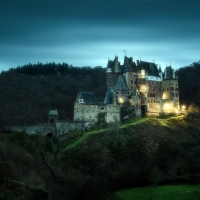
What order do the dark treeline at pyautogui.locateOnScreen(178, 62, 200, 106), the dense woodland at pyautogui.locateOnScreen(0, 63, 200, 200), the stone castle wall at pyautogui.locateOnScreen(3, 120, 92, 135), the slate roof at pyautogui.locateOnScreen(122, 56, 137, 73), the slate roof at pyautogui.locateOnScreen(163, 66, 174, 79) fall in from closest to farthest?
the dense woodland at pyautogui.locateOnScreen(0, 63, 200, 200)
the stone castle wall at pyautogui.locateOnScreen(3, 120, 92, 135)
the slate roof at pyautogui.locateOnScreen(122, 56, 137, 73)
the slate roof at pyautogui.locateOnScreen(163, 66, 174, 79)
the dark treeline at pyautogui.locateOnScreen(178, 62, 200, 106)

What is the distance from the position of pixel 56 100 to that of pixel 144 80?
1313 inches

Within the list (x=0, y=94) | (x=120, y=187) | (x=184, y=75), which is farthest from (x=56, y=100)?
(x=120, y=187)

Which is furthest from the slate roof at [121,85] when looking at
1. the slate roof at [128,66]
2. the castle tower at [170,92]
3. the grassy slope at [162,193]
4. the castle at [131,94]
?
the grassy slope at [162,193]

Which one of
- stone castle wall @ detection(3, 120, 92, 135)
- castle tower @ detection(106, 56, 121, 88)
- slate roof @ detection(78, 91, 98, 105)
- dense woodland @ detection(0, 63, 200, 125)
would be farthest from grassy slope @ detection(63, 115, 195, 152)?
dense woodland @ detection(0, 63, 200, 125)

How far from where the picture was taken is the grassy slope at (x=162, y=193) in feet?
104

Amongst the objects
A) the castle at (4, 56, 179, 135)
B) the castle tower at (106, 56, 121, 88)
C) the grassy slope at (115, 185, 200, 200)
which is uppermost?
the castle tower at (106, 56, 121, 88)

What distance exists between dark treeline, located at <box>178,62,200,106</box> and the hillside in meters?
22.1

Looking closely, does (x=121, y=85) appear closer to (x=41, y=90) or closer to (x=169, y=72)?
(x=169, y=72)

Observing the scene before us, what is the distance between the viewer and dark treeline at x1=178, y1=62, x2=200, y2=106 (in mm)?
88375

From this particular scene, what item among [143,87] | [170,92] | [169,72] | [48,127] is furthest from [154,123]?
[48,127]

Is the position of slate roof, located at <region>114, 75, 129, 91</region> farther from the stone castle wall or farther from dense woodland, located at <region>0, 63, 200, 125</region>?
dense woodland, located at <region>0, 63, 200, 125</region>

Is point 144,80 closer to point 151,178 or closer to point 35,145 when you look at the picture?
point 35,145

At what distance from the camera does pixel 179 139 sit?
59219 millimetres

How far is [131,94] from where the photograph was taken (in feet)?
210
